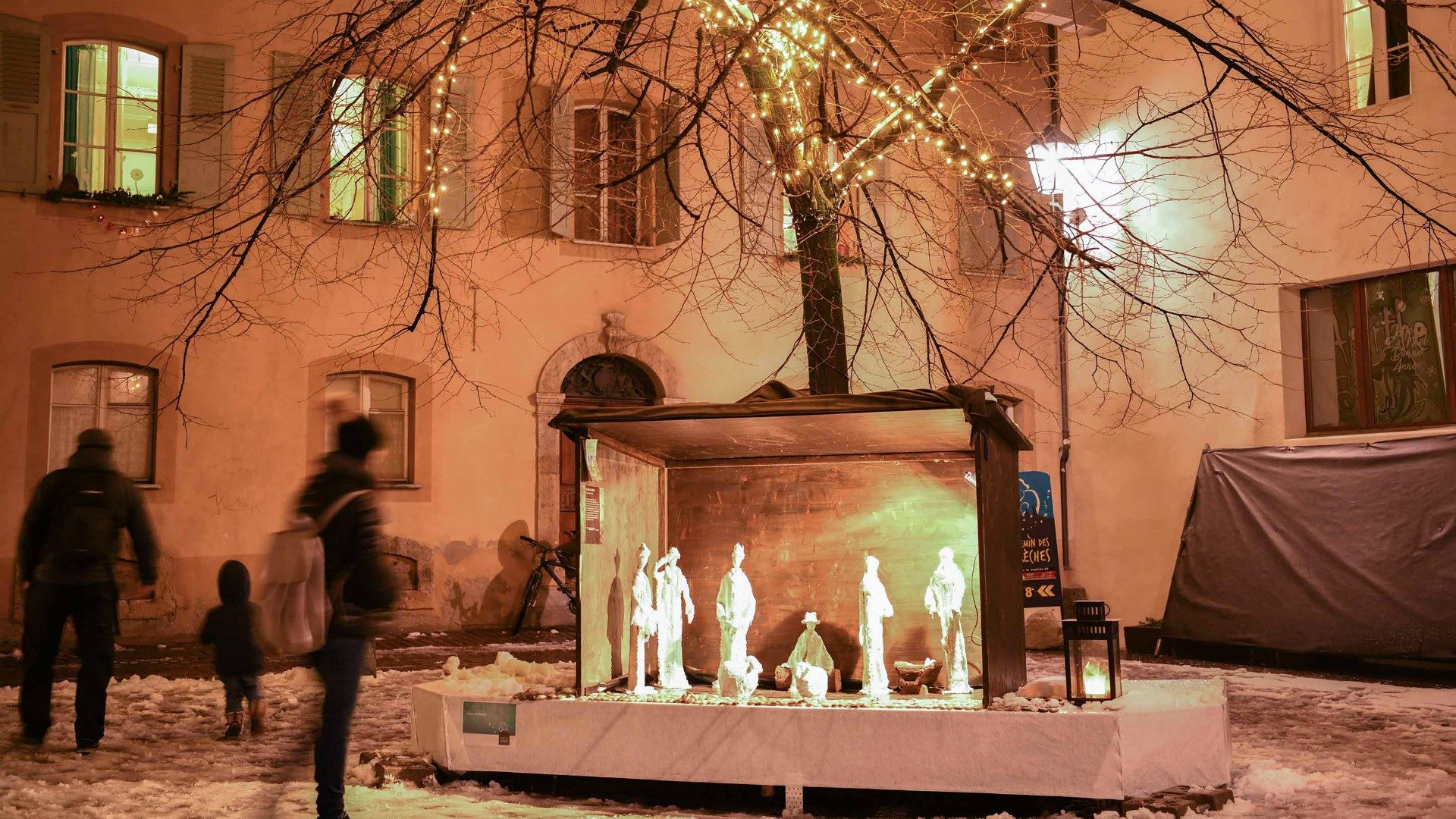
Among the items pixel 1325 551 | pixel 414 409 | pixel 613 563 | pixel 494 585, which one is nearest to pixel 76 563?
pixel 613 563

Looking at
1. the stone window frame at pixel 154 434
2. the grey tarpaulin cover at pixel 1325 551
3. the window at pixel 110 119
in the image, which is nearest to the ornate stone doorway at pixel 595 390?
the stone window frame at pixel 154 434

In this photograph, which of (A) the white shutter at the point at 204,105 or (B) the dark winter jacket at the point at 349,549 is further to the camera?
(A) the white shutter at the point at 204,105

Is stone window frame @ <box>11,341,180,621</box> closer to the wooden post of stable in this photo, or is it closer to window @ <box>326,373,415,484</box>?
window @ <box>326,373,415,484</box>

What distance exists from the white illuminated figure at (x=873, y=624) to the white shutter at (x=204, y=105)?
370 inches

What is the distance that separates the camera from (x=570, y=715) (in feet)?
18.8

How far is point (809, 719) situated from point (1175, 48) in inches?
420

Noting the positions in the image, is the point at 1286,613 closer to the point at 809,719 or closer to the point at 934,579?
the point at 934,579

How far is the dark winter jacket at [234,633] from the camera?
24.0ft

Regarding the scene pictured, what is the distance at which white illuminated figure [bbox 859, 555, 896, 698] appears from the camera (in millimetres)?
6504

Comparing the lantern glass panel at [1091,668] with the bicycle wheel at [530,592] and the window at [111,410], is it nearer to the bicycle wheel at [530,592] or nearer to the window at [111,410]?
the bicycle wheel at [530,592]

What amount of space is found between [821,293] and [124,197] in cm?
830

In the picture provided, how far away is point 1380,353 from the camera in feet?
39.5

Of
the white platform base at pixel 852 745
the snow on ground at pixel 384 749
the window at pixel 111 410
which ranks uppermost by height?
the window at pixel 111 410

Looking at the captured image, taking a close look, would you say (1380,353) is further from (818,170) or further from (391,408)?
(391,408)
